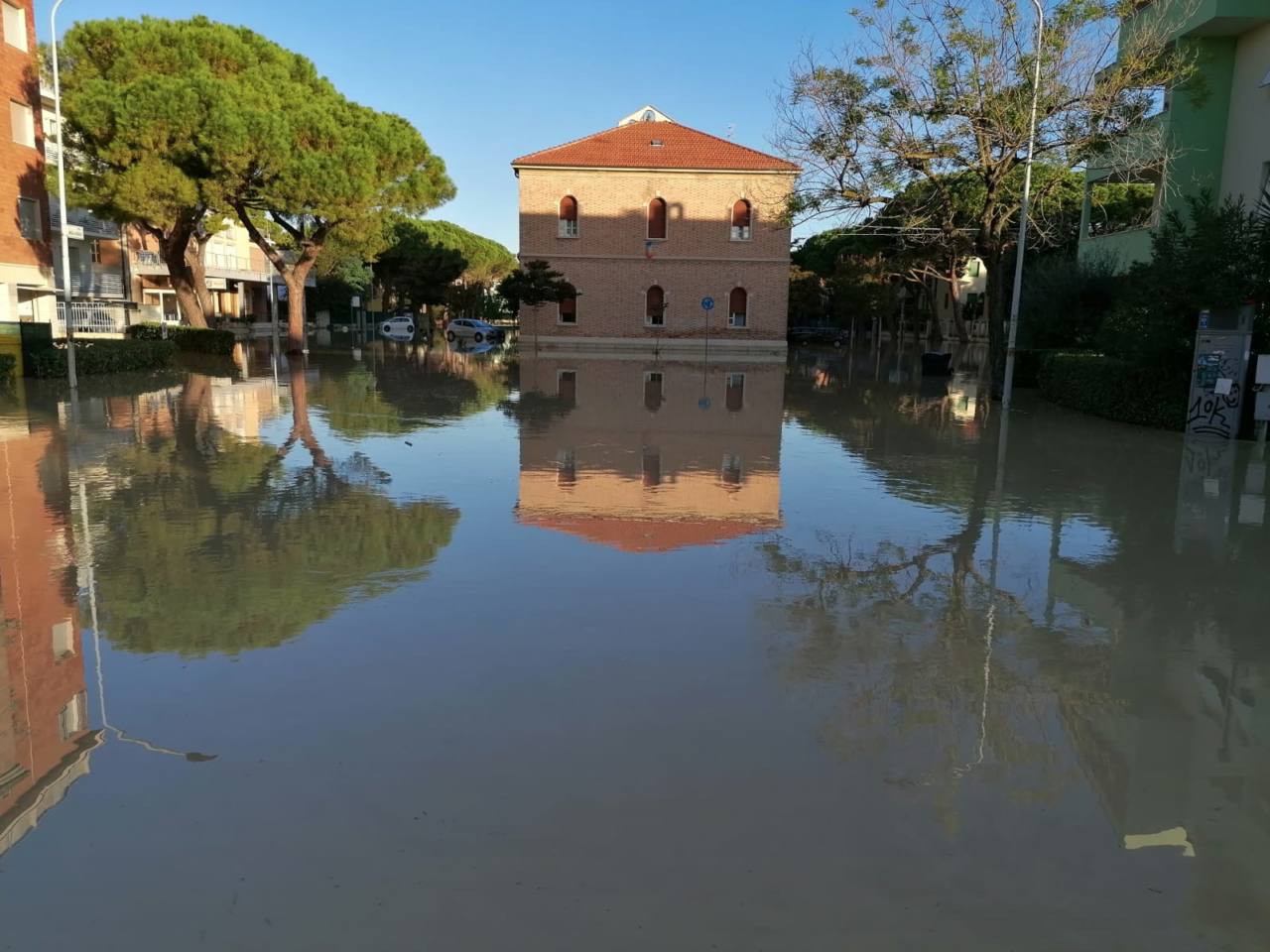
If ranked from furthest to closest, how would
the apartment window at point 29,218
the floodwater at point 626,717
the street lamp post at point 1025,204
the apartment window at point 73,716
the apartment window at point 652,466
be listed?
the apartment window at point 29,218, the street lamp post at point 1025,204, the apartment window at point 652,466, the apartment window at point 73,716, the floodwater at point 626,717

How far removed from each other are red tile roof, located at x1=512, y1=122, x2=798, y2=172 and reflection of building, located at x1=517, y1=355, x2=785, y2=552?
25.0 meters

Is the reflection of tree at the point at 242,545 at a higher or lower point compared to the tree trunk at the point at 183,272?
lower

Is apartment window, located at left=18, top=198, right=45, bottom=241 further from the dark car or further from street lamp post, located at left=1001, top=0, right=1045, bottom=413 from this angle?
the dark car

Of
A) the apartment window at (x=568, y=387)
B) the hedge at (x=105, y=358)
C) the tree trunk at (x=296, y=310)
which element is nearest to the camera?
the apartment window at (x=568, y=387)

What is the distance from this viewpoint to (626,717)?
443 cm

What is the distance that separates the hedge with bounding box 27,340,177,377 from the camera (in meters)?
22.0

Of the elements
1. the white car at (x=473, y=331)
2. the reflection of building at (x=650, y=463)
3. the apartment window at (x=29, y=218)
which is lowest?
the reflection of building at (x=650, y=463)

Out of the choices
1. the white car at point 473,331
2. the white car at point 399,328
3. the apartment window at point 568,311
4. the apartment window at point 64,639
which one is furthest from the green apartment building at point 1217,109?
the white car at point 399,328

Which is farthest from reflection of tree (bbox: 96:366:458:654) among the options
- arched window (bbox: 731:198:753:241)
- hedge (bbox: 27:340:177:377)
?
arched window (bbox: 731:198:753:241)

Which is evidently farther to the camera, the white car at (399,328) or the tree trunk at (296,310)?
the white car at (399,328)

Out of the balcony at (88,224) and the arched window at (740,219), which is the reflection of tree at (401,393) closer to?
the balcony at (88,224)

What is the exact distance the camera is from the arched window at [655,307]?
4803 centimetres

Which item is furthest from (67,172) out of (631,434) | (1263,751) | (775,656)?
(1263,751)

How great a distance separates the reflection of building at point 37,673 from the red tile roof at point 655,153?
41299 mm
